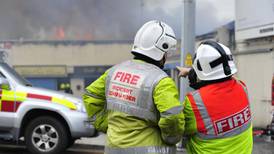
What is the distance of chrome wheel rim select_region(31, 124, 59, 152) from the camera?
669cm

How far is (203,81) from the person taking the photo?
2365 mm

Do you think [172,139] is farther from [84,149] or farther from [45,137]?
[84,149]

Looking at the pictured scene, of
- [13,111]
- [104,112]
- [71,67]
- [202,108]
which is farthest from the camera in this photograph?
[71,67]

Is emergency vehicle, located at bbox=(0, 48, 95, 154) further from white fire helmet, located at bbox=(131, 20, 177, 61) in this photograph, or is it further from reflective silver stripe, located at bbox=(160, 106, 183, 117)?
reflective silver stripe, located at bbox=(160, 106, 183, 117)

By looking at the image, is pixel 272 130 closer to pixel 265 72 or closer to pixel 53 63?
pixel 265 72

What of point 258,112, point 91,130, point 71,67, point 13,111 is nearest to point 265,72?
point 258,112

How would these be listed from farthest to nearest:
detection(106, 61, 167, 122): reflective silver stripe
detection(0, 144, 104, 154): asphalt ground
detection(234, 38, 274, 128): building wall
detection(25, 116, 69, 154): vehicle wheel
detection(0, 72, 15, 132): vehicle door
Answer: detection(234, 38, 274, 128): building wall → detection(0, 144, 104, 154): asphalt ground → detection(25, 116, 69, 154): vehicle wheel → detection(0, 72, 15, 132): vehicle door → detection(106, 61, 167, 122): reflective silver stripe

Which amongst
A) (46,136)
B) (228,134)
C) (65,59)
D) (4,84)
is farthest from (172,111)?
(65,59)

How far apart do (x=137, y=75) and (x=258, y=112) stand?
1075 centimetres

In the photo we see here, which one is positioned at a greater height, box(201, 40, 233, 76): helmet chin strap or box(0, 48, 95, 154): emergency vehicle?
box(201, 40, 233, 76): helmet chin strap

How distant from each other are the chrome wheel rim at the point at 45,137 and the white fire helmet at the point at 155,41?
4534mm

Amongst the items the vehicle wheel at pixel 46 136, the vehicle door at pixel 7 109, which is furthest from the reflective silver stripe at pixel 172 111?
the vehicle door at pixel 7 109

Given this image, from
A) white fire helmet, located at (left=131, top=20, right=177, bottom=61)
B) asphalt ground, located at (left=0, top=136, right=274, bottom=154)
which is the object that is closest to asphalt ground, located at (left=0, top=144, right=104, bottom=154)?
asphalt ground, located at (left=0, top=136, right=274, bottom=154)

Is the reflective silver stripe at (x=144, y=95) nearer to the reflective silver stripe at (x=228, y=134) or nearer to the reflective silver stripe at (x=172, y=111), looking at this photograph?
the reflective silver stripe at (x=172, y=111)
